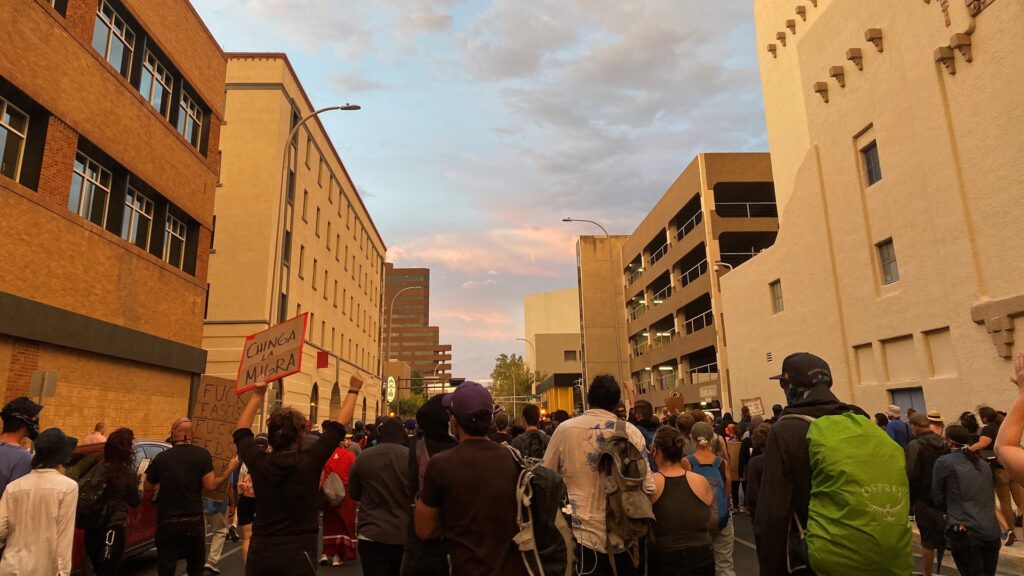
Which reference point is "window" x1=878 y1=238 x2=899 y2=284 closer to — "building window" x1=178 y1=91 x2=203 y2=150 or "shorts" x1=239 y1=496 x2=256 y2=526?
"shorts" x1=239 y1=496 x2=256 y2=526

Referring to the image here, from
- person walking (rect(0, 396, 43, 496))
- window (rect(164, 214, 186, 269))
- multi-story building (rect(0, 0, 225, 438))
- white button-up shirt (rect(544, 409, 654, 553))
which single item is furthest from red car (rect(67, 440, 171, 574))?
window (rect(164, 214, 186, 269))

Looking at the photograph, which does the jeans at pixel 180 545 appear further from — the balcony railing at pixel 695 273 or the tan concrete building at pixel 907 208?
the balcony railing at pixel 695 273

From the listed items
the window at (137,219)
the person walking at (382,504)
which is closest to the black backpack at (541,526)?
the person walking at (382,504)

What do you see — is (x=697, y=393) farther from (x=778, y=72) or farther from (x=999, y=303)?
(x=999, y=303)

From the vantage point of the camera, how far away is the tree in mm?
114188

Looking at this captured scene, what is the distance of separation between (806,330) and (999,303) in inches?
367

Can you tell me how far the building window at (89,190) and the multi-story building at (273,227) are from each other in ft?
15.9

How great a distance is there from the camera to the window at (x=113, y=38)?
52.0 ft

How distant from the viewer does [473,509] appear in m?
3.20

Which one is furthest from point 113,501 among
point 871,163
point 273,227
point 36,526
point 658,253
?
point 658,253

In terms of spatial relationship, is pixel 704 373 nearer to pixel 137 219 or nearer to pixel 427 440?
pixel 137 219

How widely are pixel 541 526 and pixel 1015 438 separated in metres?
2.28

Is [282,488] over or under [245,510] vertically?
over

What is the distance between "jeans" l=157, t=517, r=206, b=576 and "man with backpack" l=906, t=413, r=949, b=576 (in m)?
7.53
